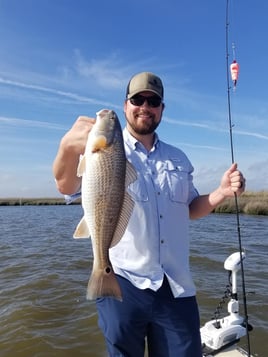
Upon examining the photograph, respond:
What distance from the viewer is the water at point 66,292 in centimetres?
687

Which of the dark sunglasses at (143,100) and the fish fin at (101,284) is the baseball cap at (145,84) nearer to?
the dark sunglasses at (143,100)

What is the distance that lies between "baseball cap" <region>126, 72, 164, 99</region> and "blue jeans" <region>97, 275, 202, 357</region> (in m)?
1.63

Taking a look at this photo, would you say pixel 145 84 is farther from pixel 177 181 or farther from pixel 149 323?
pixel 149 323

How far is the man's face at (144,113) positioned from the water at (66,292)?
180 inches

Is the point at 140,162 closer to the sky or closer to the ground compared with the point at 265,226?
closer to the sky

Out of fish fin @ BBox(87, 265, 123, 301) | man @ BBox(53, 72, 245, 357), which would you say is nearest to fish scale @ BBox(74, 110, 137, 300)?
fish fin @ BBox(87, 265, 123, 301)

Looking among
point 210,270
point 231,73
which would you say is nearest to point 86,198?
point 231,73

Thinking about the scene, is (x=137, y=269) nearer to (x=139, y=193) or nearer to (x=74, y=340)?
(x=139, y=193)

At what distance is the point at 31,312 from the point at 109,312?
581cm

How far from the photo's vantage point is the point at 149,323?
328 centimetres

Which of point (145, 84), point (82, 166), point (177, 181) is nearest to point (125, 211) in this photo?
point (82, 166)

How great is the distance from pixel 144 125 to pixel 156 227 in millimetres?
918

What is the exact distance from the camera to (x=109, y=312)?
10.5 feet

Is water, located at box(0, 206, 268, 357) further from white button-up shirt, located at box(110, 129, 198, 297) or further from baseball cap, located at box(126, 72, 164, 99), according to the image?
baseball cap, located at box(126, 72, 164, 99)
